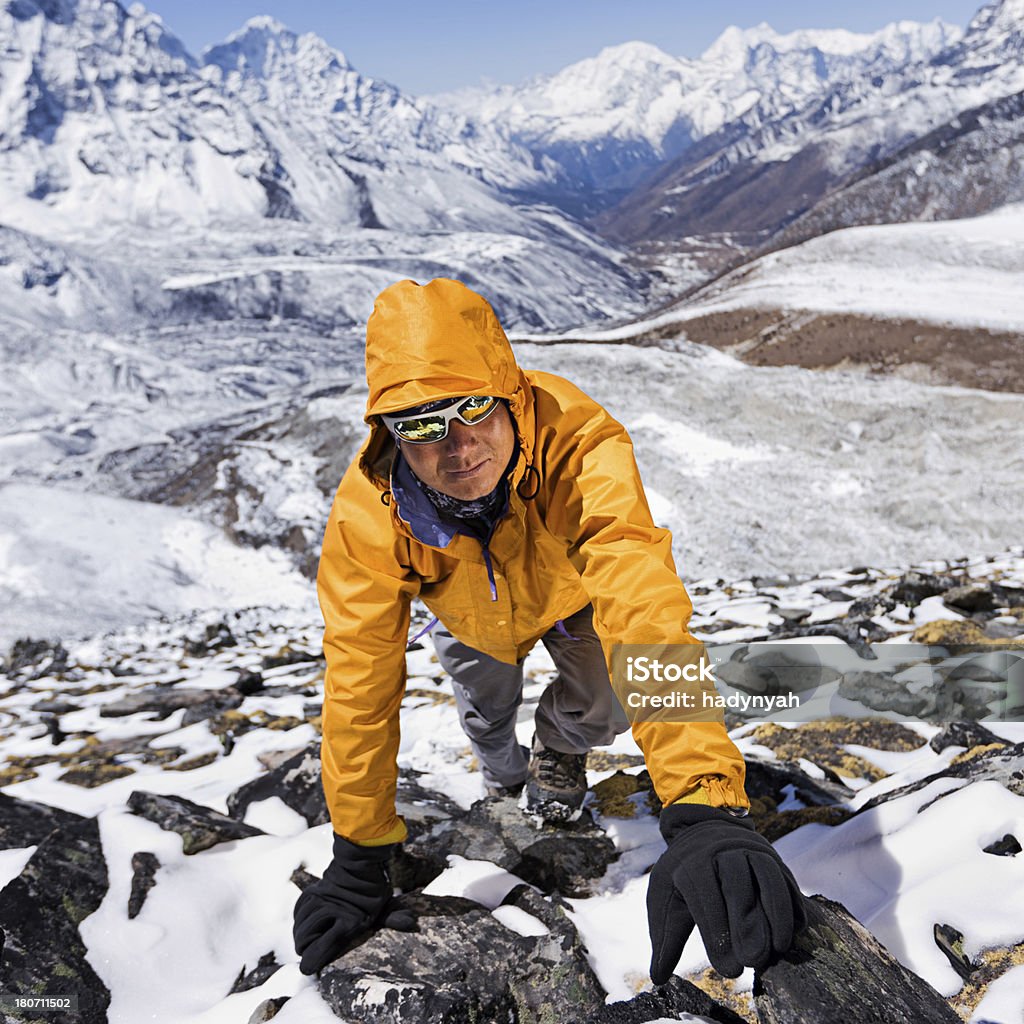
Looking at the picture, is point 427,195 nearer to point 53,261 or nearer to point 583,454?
point 53,261

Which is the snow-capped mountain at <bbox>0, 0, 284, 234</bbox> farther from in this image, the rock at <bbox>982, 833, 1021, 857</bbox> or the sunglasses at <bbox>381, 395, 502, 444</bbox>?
the rock at <bbox>982, 833, 1021, 857</bbox>

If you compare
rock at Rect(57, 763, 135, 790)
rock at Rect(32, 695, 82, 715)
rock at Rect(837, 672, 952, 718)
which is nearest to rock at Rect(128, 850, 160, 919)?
rock at Rect(57, 763, 135, 790)

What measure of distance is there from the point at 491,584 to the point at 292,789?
2.44 meters

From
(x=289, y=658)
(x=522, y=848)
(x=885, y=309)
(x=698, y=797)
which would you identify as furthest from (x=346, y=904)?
(x=885, y=309)

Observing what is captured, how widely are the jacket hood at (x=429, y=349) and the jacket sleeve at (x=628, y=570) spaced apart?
0.38m

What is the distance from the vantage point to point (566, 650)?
3.26m

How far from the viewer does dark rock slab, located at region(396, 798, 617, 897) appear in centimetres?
322

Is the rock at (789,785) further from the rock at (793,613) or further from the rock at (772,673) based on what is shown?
the rock at (793,613)

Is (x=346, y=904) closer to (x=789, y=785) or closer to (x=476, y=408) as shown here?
(x=476, y=408)

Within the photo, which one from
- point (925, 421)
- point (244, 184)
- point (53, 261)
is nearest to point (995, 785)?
point (925, 421)

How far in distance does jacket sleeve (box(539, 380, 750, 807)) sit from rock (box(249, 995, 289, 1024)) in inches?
63.0

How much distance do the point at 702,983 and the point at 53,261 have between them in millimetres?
132743

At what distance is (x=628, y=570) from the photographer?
7.74ft

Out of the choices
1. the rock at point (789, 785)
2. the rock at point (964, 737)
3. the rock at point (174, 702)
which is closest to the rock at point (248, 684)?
the rock at point (174, 702)
